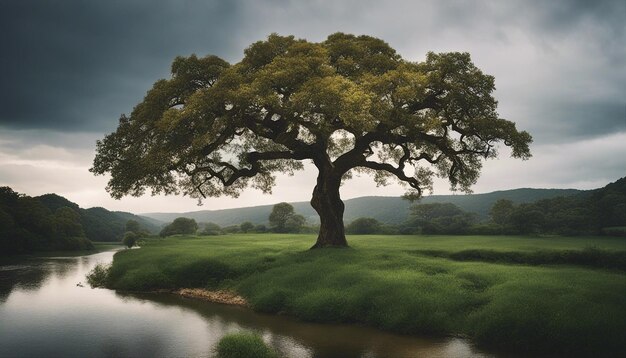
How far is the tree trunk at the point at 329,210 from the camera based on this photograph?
35.5 metres

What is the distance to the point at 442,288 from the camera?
2056 centimetres

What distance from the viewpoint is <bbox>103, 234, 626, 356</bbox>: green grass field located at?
15655 mm

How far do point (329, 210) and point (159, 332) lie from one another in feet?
64.6

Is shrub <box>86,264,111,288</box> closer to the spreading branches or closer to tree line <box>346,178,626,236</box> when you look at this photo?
the spreading branches

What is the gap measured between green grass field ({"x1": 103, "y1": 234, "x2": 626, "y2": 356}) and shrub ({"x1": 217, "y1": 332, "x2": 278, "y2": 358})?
18.9 feet

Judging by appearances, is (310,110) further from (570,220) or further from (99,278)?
(570,220)

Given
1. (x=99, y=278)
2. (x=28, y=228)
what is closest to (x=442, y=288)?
(x=99, y=278)

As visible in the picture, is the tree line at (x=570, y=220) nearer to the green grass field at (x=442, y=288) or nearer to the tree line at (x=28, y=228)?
the green grass field at (x=442, y=288)

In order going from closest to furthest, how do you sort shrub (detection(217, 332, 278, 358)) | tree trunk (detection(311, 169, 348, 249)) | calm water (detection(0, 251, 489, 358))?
shrub (detection(217, 332, 278, 358)) → calm water (detection(0, 251, 489, 358)) → tree trunk (detection(311, 169, 348, 249))

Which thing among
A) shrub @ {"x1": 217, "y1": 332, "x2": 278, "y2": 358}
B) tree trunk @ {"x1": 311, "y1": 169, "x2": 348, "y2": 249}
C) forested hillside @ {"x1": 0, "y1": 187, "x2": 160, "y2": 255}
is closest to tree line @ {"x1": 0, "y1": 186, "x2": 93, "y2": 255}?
forested hillside @ {"x1": 0, "y1": 187, "x2": 160, "y2": 255}

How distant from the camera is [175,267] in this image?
102 ft

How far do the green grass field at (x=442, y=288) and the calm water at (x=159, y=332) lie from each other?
130cm

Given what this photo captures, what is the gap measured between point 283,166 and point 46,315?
2738 centimetres

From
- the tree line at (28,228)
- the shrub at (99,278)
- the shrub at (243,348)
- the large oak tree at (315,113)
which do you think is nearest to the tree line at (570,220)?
the large oak tree at (315,113)
